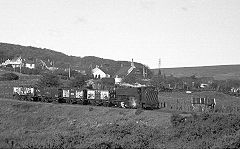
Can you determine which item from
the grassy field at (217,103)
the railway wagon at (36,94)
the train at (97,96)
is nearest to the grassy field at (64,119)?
the train at (97,96)

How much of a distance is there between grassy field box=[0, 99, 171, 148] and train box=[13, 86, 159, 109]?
4386mm

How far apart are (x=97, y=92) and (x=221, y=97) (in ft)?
106

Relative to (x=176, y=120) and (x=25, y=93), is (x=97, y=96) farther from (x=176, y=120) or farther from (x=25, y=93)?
(x=176, y=120)

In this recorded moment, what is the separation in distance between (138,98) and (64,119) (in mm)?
10456

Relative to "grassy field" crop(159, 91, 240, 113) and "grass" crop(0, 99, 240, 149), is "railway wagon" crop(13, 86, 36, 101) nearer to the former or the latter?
"grass" crop(0, 99, 240, 149)

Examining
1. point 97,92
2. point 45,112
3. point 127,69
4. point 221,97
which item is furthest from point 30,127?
point 127,69

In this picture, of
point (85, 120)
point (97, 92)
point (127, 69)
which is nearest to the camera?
point (85, 120)

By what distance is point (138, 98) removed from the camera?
45.7m

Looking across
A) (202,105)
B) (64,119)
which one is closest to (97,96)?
(64,119)

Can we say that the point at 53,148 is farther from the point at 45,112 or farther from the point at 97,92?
the point at 97,92

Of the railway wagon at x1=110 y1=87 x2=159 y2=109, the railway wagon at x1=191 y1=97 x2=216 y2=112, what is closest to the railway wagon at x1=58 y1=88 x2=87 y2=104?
the railway wagon at x1=110 y1=87 x2=159 y2=109

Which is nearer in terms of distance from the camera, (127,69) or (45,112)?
(45,112)

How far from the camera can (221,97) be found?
234 feet

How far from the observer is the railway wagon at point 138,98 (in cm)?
4562
